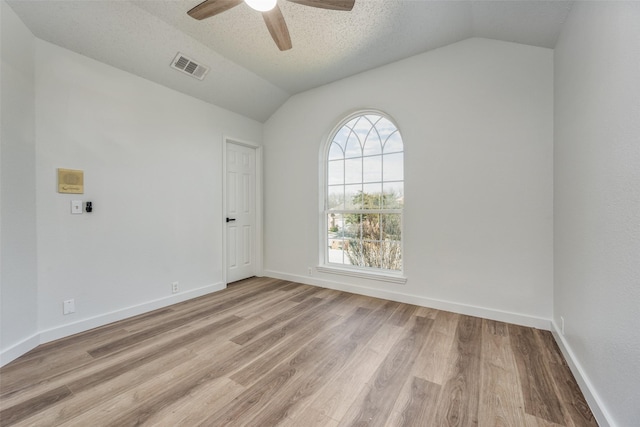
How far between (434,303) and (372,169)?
5.88 feet

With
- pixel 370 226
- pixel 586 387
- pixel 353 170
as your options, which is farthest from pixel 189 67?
pixel 586 387

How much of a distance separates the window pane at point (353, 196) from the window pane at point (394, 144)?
2.00 feet

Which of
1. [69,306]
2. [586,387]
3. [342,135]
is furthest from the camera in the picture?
[342,135]

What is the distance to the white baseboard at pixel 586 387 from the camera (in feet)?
4.17

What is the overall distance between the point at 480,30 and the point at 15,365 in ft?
15.7

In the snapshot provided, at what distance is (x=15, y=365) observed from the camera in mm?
1847

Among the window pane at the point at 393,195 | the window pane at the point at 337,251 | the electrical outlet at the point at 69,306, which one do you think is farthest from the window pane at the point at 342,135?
the electrical outlet at the point at 69,306

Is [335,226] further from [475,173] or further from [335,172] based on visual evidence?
[475,173]

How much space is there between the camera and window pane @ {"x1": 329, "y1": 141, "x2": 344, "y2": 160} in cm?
370

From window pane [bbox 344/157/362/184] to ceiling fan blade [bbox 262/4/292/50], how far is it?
5.77ft

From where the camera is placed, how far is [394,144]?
3229 mm

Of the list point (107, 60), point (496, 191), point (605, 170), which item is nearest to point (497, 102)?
point (496, 191)

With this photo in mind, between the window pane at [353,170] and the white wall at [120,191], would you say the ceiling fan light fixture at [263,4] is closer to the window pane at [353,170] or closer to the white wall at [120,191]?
the white wall at [120,191]

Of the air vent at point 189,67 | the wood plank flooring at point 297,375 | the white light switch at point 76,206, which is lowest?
the wood plank flooring at point 297,375
